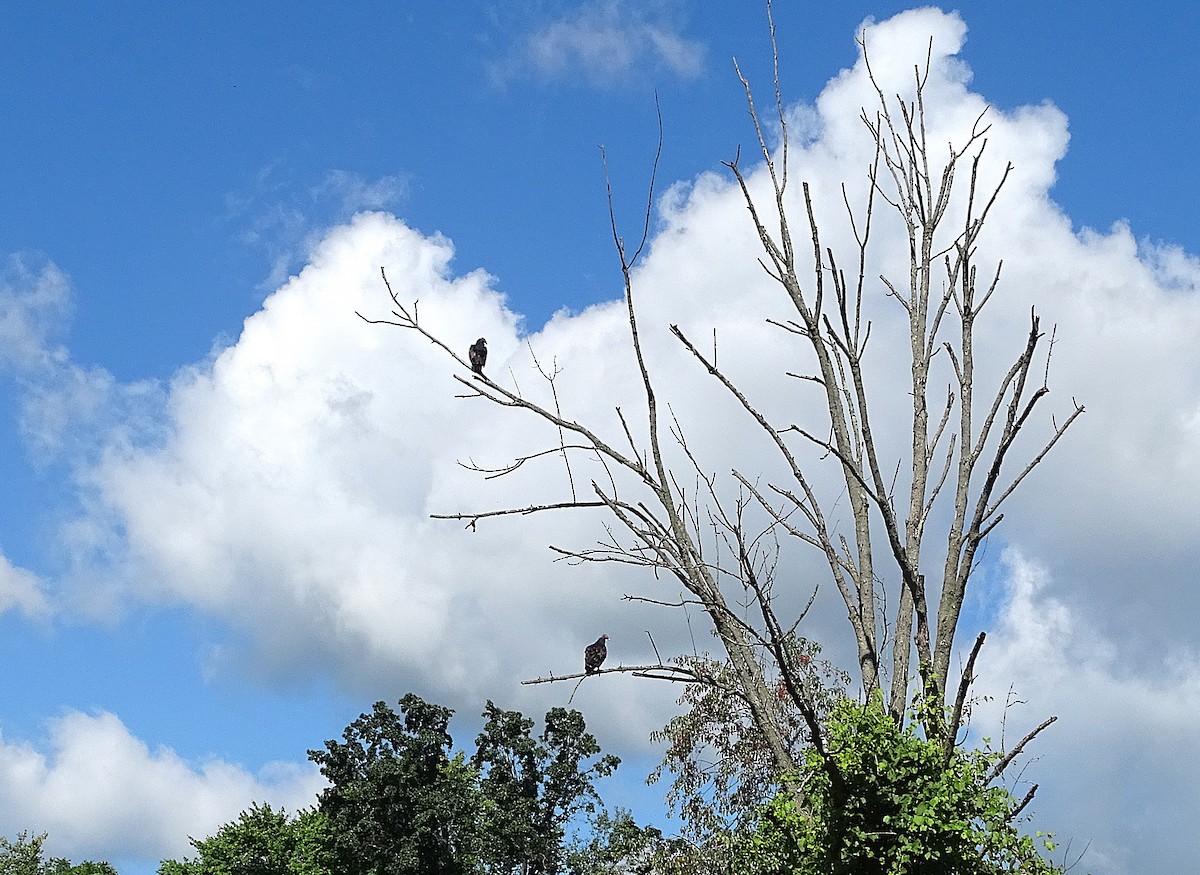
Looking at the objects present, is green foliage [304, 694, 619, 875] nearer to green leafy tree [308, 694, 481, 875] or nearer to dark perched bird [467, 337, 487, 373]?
green leafy tree [308, 694, 481, 875]

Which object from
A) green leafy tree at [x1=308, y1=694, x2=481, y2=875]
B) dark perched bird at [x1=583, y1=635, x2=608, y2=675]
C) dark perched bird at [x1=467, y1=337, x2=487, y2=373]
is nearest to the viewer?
dark perched bird at [x1=467, y1=337, x2=487, y2=373]

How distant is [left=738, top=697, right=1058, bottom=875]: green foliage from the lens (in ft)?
22.1

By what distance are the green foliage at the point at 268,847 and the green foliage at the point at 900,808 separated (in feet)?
98.0

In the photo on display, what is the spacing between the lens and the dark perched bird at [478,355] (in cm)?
821

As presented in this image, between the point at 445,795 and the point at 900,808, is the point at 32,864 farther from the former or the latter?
the point at 900,808

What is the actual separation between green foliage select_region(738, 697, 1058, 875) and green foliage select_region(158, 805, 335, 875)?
2986 cm

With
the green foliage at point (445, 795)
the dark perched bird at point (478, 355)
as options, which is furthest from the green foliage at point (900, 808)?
the green foliage at point (445, 795)

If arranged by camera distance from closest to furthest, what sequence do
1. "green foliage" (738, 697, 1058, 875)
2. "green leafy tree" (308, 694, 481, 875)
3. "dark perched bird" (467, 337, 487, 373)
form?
1. "green foliage" (738, 697, 1058, 875)
2. "dark perched bird" (467, 337, 487, 373)
3. "green leafy tree" (308, 694, 481, 875)

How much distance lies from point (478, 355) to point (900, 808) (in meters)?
4.53

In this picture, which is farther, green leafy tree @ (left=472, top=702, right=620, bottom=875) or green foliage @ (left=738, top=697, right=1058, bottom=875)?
green leafy tree @ (left=472, top=702, right=620, bottom=875)

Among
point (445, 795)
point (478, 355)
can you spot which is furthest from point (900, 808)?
point (445, 795)

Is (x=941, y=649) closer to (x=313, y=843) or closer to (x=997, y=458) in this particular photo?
(x=997, y=458)

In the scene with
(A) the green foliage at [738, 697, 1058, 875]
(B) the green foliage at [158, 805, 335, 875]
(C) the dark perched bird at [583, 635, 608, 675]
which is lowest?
(A) the green foliage at [738, 697, 1058, 875]

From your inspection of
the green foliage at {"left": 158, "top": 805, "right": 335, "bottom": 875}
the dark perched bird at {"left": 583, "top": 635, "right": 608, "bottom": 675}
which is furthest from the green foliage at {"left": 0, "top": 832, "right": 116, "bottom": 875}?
the dark perched bird at {"left": 583, "top": 635, "right": 608, "bottom": 675}
